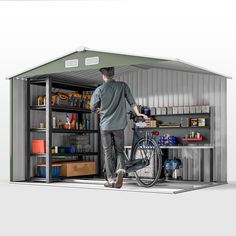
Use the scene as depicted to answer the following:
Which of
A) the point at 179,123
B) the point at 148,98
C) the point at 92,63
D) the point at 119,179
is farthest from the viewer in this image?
the point at 148,98

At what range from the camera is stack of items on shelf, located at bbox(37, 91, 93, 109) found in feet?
37.6

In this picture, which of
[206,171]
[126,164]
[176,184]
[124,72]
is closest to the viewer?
[126,164]

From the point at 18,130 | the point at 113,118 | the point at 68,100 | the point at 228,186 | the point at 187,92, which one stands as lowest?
the point at 228,186

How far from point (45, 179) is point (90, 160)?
2.29 m

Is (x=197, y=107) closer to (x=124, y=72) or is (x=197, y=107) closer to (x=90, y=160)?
(x=124, y=72)

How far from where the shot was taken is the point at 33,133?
38.4 ft

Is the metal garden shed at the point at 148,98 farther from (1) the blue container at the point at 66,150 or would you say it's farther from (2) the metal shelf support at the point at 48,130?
(1) the blue container at the point at 66,150

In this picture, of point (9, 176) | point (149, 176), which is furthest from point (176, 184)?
point (9, 176)

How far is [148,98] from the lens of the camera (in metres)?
12.2

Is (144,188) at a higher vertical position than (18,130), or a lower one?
lower

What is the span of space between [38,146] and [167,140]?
2.79 m

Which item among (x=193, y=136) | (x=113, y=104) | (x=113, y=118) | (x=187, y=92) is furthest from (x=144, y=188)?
(x=187, y=92)

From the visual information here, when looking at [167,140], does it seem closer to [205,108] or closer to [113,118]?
[205,108]

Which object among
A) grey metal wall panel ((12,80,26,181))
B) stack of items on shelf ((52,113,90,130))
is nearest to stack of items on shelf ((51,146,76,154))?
stack of items on shelf ((52,113,90,130))
